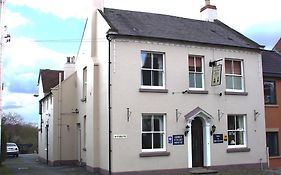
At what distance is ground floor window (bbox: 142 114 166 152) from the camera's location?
68.3 feet

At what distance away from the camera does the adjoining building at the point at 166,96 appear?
66.8 ft

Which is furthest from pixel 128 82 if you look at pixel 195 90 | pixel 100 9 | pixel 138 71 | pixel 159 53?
pixel 100 9

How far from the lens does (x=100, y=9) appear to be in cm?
2341

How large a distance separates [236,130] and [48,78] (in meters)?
19.2

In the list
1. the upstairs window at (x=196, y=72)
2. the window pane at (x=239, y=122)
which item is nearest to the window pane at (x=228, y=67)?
the upstairs window at (x=196, y=72)

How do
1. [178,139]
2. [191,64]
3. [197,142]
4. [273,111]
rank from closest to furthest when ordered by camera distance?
[178,139]
[197,142]
[191,64]
[273,111]

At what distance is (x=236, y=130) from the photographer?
2339cm

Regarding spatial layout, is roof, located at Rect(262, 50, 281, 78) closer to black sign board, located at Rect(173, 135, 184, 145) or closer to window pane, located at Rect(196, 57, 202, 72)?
window pane, located at Rect(196, 57, 202, 72)

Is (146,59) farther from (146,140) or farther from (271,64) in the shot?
(271,64)

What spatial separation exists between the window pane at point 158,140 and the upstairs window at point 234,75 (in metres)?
5.21

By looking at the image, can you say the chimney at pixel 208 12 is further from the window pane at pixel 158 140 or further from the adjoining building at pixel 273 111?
the window pane at pixel 158 140

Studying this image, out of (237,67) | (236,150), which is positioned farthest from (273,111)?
(236,150)

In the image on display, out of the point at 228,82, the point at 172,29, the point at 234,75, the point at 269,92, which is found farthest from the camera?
the point at 269,92

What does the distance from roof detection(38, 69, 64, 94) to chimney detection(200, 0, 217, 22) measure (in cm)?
1329
